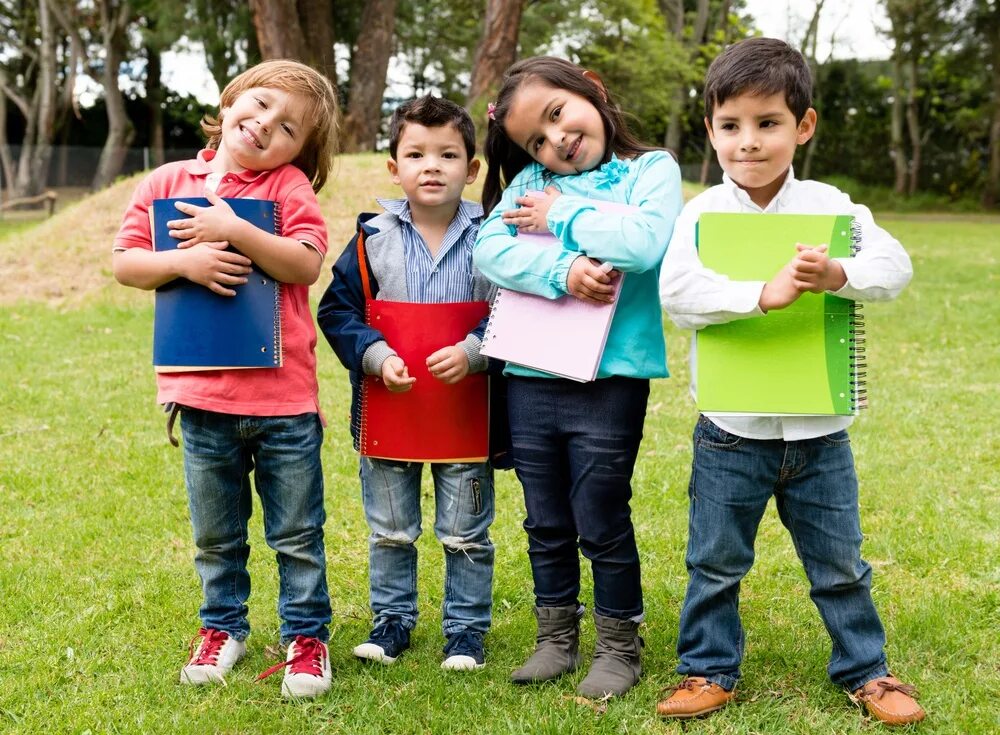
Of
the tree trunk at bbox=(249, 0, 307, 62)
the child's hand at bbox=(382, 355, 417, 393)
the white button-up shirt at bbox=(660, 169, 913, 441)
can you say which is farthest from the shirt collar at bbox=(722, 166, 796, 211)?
the tree trunk at bbox=(249, 0, 307, 62)

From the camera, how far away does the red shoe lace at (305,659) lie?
275cm

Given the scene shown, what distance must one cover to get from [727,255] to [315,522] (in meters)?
1.29

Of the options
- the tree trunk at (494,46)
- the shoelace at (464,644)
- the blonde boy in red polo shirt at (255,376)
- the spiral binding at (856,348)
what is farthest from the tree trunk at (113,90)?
the spiral binding at (856,348)

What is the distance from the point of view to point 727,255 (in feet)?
7.78

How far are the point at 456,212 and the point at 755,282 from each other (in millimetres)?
973

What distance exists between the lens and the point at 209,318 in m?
2.61

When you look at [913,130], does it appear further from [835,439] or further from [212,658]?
[212,658]

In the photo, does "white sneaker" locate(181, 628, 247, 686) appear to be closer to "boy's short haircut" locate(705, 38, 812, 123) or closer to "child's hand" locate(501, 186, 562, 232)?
"child's hand" locate(501, 186, 562, 232)

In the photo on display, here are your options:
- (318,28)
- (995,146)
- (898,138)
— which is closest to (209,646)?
(318,28)

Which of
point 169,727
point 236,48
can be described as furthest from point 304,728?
point 236,48

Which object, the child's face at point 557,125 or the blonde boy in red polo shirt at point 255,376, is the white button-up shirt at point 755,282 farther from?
the blonde boy in red polo shirt at point 255,376

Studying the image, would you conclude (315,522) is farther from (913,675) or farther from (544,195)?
(913,675)

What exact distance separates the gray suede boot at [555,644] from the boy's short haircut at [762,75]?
1.36m

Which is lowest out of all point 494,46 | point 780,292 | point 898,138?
point 780,292
